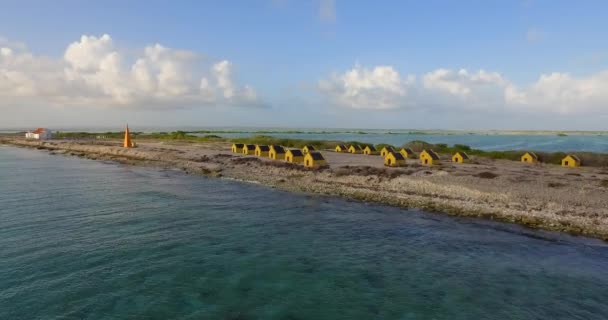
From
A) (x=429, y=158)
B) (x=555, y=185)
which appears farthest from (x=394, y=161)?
(x=555, y=185)

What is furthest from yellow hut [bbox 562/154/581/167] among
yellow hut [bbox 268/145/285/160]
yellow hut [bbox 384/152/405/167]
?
yellow hut [bbox 268/145/285/160]

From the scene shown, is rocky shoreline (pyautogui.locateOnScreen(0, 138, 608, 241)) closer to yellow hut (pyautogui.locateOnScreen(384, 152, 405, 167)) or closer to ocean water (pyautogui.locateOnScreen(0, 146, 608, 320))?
yellow hut (pyautogui.locateOnScreen(384, 152, 405, 167))

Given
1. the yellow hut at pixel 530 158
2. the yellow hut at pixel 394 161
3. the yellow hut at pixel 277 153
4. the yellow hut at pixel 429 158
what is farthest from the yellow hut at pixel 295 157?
the yellow hut at pixel 530 158

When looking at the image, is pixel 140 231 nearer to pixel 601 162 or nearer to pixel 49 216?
pixel 49 216

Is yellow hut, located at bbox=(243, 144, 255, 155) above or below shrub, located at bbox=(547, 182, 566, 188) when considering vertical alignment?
above

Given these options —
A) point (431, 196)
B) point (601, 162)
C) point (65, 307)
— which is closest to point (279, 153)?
point (431, 196)

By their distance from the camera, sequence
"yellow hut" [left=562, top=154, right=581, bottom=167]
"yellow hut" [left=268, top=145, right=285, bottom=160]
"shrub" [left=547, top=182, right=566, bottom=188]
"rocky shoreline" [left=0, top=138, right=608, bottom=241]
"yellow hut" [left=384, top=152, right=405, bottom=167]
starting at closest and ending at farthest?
"rocky shoreline" [left=0, top=138, right=608, bottom=241] → "shrub" [left=547, top=182, right=566, bottom=188] → "yellow hut" [left=384, top=152, right=405, bottom=167] → "yellow hut" [left=562, top=154, right=581, bottom=167] → "yellow hut" [left=268, top=145, right=285, bottom=160]

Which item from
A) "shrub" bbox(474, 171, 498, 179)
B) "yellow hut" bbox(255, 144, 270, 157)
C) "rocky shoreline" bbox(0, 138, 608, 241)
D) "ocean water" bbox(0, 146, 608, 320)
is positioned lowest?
"ocean water" bbox(0, 146, 608, 320)

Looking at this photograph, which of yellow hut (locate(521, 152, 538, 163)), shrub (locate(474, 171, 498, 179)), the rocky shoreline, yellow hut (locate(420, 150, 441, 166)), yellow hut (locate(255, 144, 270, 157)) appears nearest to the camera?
the rocky shoreline
